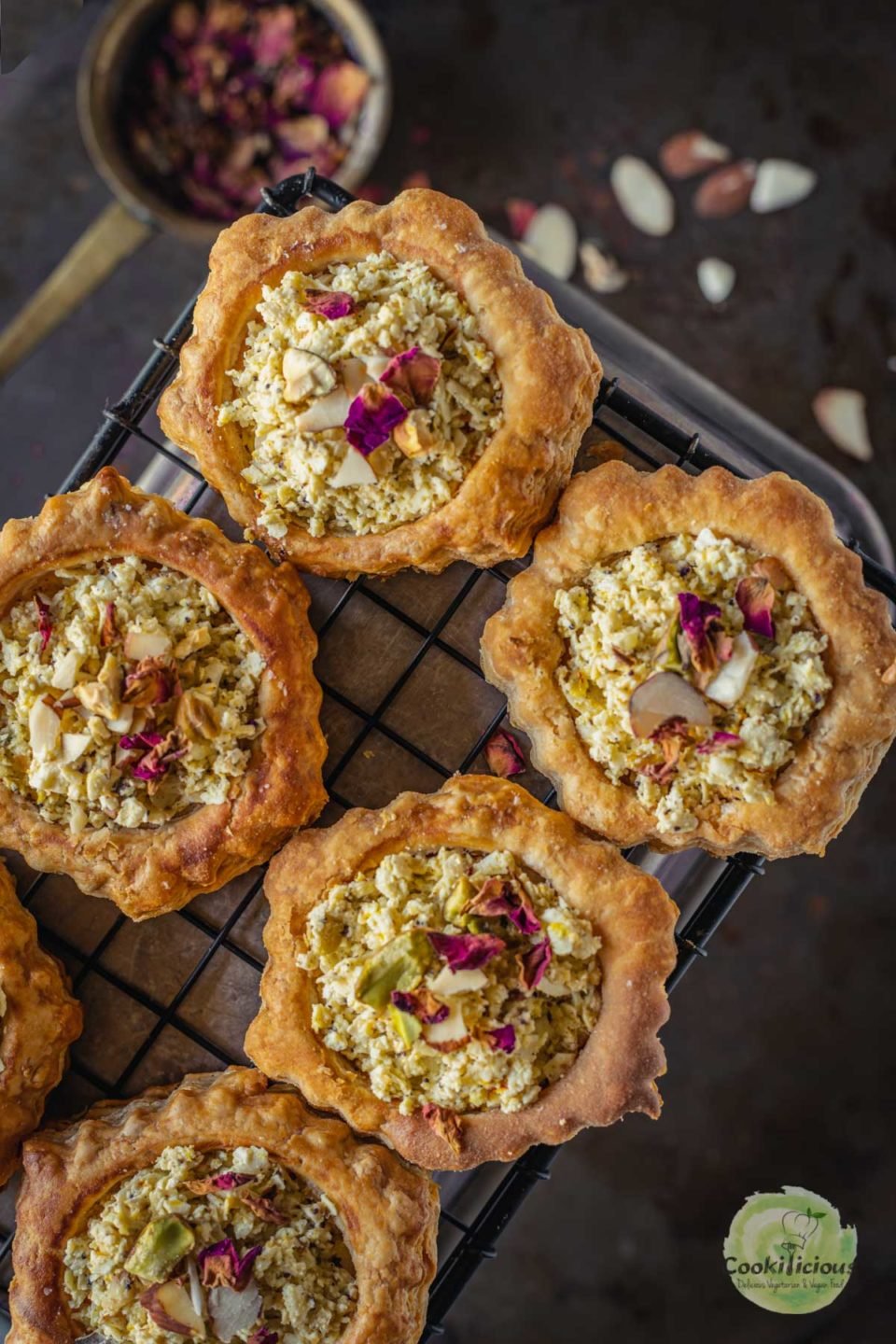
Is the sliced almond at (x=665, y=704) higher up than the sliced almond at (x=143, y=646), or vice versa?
the sliced almond at (x=665, y=704)

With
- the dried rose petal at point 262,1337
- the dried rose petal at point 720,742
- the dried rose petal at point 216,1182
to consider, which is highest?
the dried rose petal at point 720,742

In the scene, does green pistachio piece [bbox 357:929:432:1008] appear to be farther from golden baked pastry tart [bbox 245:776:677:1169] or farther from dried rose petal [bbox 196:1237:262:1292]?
dried rose petal [bbox 196:1237:262:1292]

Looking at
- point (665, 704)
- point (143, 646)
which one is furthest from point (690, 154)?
point (143, 646)

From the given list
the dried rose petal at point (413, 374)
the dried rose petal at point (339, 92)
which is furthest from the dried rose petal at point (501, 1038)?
the dried rose petal at point (339, 92)

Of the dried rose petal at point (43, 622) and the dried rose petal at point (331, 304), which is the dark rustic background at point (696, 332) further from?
the dried rose petal at point (331, 304)

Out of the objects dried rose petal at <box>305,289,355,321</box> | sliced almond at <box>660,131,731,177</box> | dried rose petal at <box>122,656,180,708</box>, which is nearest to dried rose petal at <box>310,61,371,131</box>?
sliced almond at <box>660,131,731,177</box>

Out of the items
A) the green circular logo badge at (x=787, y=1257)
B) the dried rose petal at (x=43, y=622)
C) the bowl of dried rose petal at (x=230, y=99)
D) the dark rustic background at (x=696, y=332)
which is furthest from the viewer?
the dark rustic background at (x=696, y=332)

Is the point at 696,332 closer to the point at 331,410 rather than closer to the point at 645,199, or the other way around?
the point at 645,199
